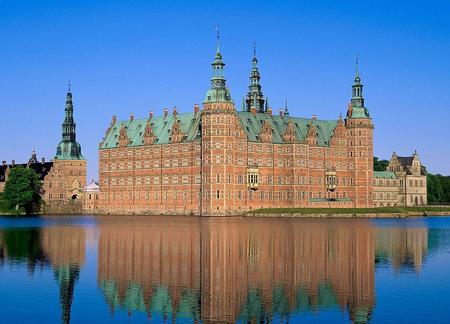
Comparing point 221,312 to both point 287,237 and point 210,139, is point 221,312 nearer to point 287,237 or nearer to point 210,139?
point 287,237

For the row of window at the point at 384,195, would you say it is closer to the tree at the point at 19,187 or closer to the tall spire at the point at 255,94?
the tall spire at the point at 255,94

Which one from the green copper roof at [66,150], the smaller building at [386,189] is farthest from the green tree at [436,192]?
the green copper roof at [66,150]

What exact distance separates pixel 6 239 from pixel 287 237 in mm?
21071

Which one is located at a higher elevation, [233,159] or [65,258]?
[233,159]

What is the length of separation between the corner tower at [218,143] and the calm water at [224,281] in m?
63.8

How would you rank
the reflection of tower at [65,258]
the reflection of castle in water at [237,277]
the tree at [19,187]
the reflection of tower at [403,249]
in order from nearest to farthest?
the reflection of castle in water at [237,277], the reflection of tower at [65,258], the reflection of tower at [403,249], the tree at [19,187]

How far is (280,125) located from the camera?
136m

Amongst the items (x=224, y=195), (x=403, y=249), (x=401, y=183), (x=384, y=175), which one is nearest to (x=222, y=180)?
(x=224, y=195)

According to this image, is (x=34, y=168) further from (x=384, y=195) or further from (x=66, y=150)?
(x=384, y=195)

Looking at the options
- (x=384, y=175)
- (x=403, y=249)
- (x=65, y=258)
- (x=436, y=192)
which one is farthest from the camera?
(x=436, y=192)

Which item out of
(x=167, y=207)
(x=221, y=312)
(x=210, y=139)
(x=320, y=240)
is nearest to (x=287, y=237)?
(x=320, y=240)

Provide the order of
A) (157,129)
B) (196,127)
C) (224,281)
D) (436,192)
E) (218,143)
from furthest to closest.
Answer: (436,192)
(157,129)
(196,127)
(218,143)
(224,281)

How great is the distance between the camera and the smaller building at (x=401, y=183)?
164500 millimetres

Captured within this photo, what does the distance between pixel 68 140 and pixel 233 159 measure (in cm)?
4559
